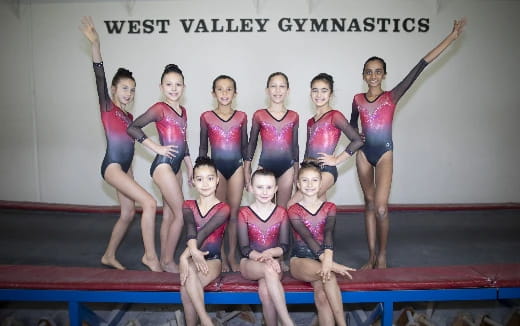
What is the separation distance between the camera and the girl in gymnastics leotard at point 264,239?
8.97 ft

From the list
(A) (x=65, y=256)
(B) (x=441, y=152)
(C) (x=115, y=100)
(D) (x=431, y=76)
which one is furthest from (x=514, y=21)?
(A) (x=65, y=256)

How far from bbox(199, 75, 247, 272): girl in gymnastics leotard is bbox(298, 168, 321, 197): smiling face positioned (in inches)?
28.6

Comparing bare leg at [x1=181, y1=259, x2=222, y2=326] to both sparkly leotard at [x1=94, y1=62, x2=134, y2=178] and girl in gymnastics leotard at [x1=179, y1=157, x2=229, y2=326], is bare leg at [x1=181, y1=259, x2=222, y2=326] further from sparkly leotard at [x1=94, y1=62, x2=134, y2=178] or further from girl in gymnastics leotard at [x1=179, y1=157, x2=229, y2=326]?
sparkly leotard at [x1=94, y1=62, x2=134, y2=178]

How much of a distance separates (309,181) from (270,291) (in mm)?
820

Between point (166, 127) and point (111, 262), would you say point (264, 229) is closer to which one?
point (166, 127)

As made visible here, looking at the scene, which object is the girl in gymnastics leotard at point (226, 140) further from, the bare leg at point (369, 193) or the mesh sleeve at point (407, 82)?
the mesh sleeve at point (407, 82)

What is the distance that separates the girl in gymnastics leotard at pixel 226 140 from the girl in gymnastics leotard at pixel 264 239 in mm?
542

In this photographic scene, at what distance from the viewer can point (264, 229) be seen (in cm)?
288

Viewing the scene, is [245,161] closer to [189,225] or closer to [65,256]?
[189,225]

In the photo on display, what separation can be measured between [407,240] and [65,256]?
3.57 metres

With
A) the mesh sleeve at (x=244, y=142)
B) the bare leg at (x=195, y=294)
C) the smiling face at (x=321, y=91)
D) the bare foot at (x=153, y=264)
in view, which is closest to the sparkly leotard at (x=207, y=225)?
the bare leg at (x=195, y=294)

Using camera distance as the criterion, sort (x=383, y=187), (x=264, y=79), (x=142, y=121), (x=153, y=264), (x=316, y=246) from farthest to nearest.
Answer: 1. (x=264, y=79)
2. (x=383, y=187)
3. (x=153, y=264)
4. (x=142, y=121)
5. (x=316, y=246)

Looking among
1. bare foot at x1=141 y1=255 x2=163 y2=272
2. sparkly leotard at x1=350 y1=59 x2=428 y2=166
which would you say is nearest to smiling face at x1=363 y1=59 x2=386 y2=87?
sparkly leotard at x1=350 y1=59 x2=428 y2=166

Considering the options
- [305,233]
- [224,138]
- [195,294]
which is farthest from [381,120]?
[195,294]
